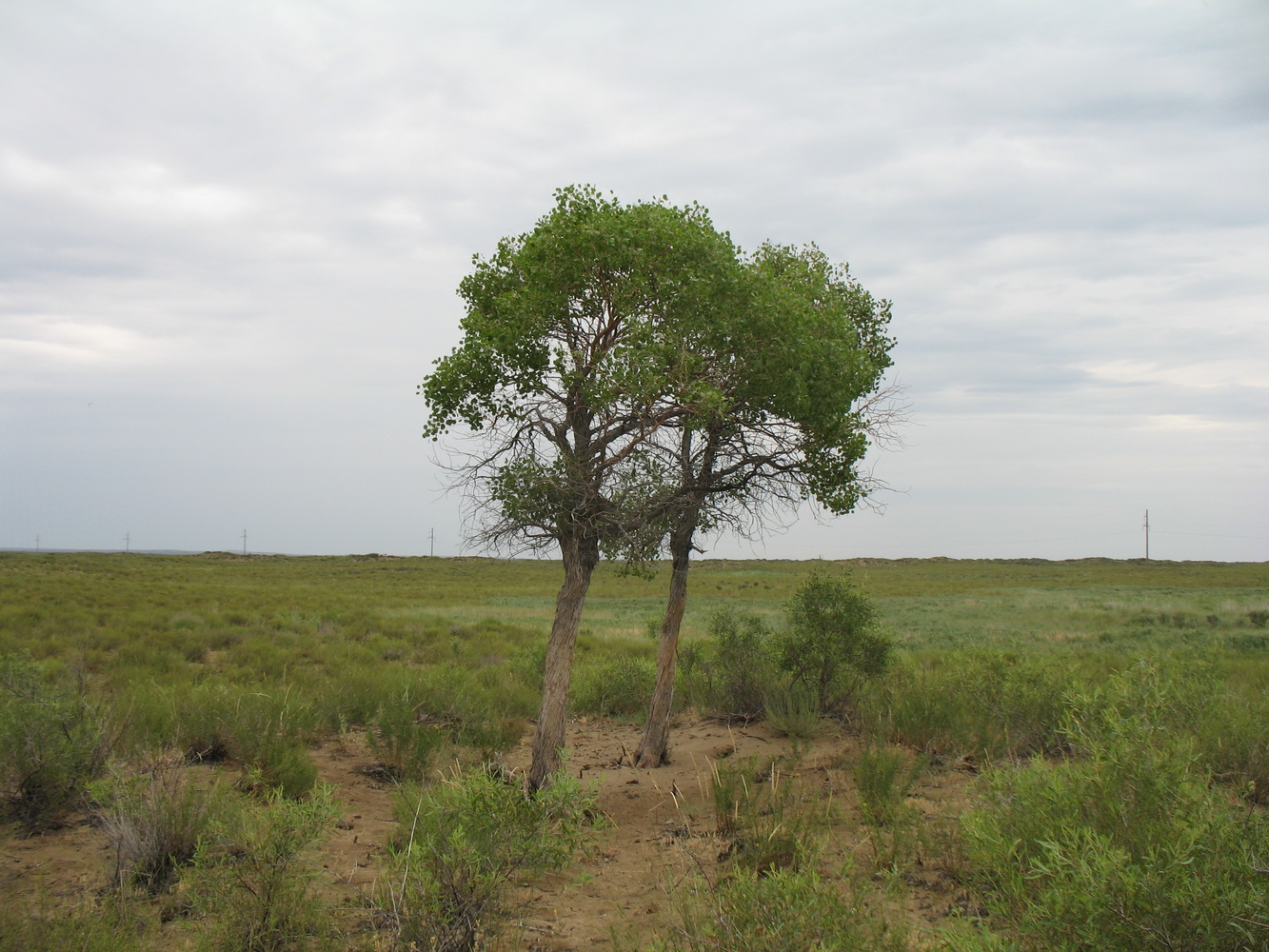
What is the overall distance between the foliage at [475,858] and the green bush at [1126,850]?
273 cm

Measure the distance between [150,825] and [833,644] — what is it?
8691mm

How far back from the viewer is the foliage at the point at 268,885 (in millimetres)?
4621

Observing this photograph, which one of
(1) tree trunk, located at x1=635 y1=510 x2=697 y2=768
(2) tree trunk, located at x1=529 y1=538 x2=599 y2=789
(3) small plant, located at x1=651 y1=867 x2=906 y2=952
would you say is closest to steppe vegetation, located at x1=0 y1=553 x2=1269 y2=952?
(3) small plant, located at x1=651 y1=867 x2=906 y2=952

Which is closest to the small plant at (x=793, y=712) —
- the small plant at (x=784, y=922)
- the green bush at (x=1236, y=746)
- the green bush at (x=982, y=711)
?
the green bush at (x=982, y=711)

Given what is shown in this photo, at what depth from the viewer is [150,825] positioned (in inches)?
236

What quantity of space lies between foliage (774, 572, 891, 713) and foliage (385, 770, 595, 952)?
255 inches

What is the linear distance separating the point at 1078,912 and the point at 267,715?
914cm

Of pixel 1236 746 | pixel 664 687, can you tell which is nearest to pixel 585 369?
pixel 664 687

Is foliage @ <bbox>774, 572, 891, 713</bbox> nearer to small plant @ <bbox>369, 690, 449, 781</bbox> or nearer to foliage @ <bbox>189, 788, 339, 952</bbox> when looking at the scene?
small plant @ <bbox>369, 690, 449, 781</bbox>

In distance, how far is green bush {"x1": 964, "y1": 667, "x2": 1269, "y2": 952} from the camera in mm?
3316

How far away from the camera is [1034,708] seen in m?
9.36

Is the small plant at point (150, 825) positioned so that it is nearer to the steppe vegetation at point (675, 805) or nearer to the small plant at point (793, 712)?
the steppe vegetation at point (675, 805)

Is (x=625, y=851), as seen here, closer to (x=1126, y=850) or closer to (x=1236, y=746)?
(x=1126, y=850)

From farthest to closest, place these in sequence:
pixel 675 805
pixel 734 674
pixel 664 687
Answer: pixel 734 674
pixel 664 687
pixel 675 805
